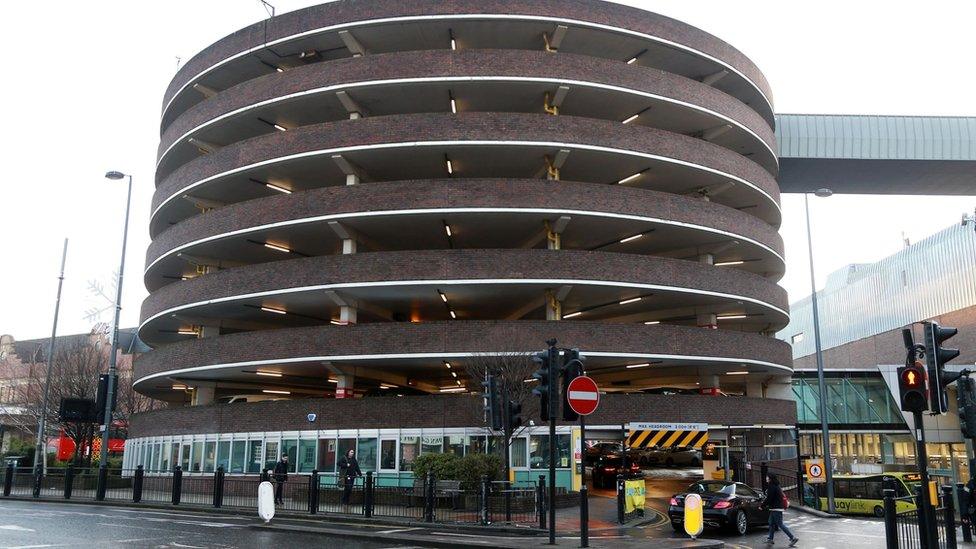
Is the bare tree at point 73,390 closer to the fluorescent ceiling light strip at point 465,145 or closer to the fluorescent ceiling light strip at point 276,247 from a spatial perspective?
the fluorescent ceiling light strip at point 276,247

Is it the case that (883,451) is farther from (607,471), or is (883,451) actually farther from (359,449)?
(359,449)

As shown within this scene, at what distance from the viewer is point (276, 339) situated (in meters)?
31.1

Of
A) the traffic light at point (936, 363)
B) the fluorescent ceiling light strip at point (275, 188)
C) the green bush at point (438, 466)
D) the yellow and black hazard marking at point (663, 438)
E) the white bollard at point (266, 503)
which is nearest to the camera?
the traffic light at point (936, 363)

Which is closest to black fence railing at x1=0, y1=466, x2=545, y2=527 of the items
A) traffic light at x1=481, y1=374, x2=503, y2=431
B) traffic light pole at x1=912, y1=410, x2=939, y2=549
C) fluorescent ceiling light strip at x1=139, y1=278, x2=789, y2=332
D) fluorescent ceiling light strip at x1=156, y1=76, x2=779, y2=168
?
traffic light at x1=481, y1=374, x2=503, y2=431

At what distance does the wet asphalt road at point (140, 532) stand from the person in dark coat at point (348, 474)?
10.6 feet

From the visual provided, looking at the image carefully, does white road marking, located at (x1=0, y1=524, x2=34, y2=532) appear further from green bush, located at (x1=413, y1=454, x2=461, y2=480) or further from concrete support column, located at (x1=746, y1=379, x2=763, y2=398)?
concrete support column, located at (x1=746, y1=379, x2=763, y2=398)

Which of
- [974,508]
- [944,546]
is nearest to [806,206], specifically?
[974,508]

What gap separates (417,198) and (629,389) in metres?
19.4

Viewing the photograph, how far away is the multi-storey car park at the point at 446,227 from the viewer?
2964 centimetres

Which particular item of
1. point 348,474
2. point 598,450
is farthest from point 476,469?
point 598,450

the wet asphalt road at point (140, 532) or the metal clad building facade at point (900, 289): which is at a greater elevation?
the metal clad building facade at point (900, 289)

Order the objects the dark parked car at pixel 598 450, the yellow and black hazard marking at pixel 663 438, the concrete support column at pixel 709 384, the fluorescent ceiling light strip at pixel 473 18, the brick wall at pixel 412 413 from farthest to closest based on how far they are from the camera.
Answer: the dark parked car at pixel 598 450 < the concrete support column at pixel 709 384 < the fluorescent ceiling light strip at pixel 473 18 < the brick wall at pixel 412 413 < the yellow and black hazard marking at pixel 663 438

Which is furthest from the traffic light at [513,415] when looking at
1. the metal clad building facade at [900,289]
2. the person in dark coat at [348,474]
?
the metal clad building facade at [900,289]

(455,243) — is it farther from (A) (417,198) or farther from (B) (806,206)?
(B) (806,206)
